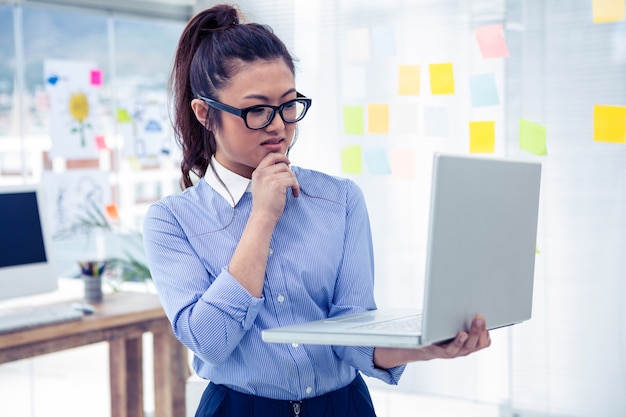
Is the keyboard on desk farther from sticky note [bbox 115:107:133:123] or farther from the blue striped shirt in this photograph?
sticky note [bbox 115:107:133:123]

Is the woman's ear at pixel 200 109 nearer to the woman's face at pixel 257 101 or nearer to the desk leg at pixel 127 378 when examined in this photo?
the woman's face at pixel 257 101

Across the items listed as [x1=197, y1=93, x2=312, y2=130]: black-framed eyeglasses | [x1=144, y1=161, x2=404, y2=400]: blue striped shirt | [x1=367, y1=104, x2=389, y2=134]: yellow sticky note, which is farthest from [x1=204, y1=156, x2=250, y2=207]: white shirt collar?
[x1=367, y1=104, x2=389, y2=134]: yellow sticky note

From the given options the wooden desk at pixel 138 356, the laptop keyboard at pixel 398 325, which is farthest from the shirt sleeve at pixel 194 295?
the wooden desk at pixel 138 356

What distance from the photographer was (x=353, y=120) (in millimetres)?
3479

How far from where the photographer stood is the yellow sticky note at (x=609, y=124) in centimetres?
290

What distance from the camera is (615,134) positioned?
291 centimetres

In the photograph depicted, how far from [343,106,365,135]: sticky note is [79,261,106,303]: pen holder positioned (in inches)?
47.4

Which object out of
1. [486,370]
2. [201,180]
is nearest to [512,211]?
[201,180]

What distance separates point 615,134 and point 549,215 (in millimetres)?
393

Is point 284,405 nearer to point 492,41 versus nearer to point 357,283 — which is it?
point 357,283

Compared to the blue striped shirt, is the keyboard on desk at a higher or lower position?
lower

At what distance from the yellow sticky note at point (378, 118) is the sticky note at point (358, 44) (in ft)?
0.74

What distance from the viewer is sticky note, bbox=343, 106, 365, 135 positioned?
346 cm

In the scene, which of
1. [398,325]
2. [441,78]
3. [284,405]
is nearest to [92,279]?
[441,78]
